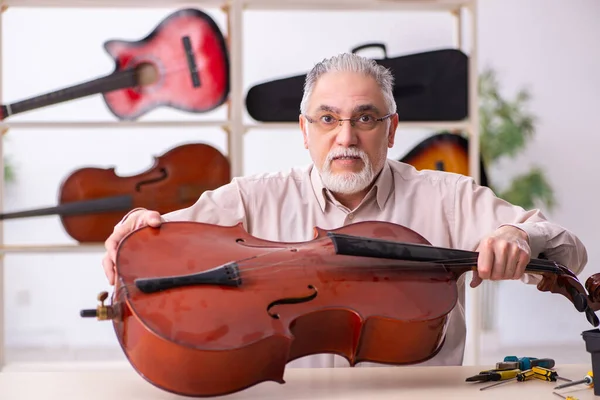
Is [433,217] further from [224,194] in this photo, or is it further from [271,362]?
[271,362]

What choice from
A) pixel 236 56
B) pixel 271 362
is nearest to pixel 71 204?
pixel 236 56

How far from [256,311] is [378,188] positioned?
774 millimetres

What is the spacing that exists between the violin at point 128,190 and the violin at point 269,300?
144 centimetres

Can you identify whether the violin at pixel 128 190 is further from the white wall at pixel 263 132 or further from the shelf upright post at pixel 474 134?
the white wall at pixel 263 132

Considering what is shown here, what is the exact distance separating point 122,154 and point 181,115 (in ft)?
1.48

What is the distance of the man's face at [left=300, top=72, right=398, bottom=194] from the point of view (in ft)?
5.81

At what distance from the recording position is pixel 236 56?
279cm

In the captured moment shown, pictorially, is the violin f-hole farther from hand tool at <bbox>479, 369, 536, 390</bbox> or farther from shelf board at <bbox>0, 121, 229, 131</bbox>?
shelf board at <bbox>0, 121, 229, 131</bbox>

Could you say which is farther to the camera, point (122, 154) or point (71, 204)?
point (122, 154)

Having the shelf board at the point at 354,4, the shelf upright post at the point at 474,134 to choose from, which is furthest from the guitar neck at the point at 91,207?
the shelf upright post at the point at 474,134

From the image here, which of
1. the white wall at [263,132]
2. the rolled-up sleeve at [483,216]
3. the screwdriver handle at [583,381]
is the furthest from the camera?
the white wall at [263,132]

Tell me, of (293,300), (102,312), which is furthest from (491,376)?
(102,312)

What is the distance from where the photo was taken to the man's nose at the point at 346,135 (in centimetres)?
176

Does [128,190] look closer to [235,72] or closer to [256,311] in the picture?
[235,72]
